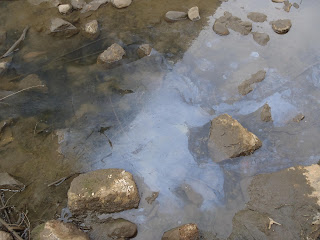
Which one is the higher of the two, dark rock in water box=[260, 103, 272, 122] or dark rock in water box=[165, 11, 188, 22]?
dark rock in water box=[165, 11, 188, 22]

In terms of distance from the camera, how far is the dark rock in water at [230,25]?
518 cm

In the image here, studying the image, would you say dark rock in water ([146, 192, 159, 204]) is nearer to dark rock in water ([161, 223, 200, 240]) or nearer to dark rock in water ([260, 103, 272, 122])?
dark rock in water ([161, 223, 200, 240])

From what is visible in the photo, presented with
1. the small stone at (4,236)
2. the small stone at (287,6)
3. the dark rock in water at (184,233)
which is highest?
the small stone at (287,6)

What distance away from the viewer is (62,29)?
541 centimetres

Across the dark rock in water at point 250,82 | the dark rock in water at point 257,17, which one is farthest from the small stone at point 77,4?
the dark rock in water at point 250,82

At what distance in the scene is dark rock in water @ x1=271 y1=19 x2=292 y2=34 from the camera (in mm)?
5117

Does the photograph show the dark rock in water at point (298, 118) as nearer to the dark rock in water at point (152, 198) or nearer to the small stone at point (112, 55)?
the dark rock in water at point (152, 198)

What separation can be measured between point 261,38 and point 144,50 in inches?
72.2

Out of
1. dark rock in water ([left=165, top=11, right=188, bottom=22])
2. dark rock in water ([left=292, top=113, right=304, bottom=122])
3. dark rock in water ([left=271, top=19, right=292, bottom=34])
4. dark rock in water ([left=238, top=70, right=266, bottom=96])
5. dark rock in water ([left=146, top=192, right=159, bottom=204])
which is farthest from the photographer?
dark rock in water ([left=165, top=11, right=188, bottom=22])

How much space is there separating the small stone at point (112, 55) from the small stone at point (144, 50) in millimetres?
294

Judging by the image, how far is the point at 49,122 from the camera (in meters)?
4.29

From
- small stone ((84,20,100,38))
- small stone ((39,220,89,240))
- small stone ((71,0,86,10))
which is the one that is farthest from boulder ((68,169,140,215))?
small stone ((71,0,86,10))

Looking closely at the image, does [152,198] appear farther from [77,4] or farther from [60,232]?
[77,4]

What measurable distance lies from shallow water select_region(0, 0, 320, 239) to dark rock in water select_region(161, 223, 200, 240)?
0.52 ft
